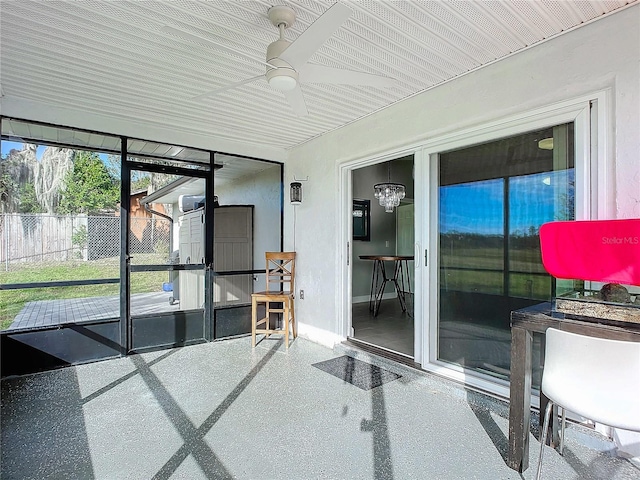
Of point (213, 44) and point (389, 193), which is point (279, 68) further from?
point (389, 193)

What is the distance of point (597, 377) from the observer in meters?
1.54

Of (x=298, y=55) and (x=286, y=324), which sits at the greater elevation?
(x=298, y=55)

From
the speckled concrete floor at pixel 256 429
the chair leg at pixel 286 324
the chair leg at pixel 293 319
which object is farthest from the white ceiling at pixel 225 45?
the chair leg at pixel 293 319

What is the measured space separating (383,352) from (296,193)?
7.32ft

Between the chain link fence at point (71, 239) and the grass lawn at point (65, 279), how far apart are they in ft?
0.16

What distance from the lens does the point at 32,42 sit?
90.7 inches

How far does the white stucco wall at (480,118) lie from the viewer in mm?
2008

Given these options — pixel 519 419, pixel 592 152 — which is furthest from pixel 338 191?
pixel 519 419

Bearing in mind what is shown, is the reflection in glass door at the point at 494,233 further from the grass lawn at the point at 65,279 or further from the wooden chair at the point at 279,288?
the grass lawn at the point at 65,279

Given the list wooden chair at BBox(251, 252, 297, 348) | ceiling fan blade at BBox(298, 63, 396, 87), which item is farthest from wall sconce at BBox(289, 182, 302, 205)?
ceiling fan blade at BBox(298, 63, 396, 87)

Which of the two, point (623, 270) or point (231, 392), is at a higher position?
point (623, 270)

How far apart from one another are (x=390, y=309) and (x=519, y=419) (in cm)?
415

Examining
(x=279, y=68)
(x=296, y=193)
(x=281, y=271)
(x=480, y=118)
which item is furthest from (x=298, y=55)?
(x=281, y=271)

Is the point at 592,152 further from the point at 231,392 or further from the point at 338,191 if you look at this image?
the point at 231,392
